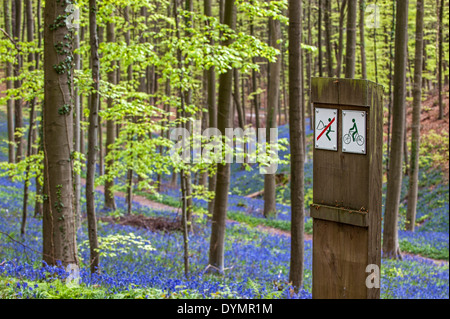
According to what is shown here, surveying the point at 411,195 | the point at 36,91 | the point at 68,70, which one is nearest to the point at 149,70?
the point at 411,195

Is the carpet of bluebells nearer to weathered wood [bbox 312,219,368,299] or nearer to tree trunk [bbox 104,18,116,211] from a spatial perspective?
tree trunk [bbox 104,18,116,211]

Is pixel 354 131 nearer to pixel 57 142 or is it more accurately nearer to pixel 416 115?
pixel 57 142

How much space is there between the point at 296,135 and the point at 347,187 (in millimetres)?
5375

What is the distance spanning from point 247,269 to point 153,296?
253 inches

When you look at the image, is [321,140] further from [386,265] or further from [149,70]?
[149,70]

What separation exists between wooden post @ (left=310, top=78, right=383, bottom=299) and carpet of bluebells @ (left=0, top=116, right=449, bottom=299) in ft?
9.75

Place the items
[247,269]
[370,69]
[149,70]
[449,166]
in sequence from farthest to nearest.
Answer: [370,69] → [149,70] → [449,166] → [247,269]

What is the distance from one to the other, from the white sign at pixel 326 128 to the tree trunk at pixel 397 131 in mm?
11166

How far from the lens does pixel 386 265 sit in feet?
43.6

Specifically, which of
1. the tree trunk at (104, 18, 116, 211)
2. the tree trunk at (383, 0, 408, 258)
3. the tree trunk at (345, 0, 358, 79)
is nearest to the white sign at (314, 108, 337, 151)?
the tree trunk at (345, 0, 358, 79)

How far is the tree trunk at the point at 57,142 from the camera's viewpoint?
5.80m

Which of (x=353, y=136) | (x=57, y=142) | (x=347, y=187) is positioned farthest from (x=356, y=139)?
(x=57, y=142)

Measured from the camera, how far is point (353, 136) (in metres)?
2.97
